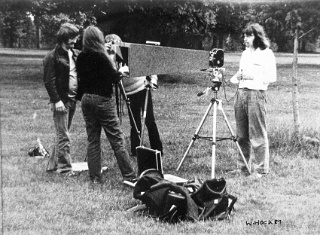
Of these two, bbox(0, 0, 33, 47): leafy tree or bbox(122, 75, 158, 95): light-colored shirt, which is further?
bbox(122, 75, 158, 95): light-colored shirt

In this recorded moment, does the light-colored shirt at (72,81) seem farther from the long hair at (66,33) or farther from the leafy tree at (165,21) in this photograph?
the leafy tree at (165,21)

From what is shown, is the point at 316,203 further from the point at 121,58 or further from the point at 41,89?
the point at 41,89

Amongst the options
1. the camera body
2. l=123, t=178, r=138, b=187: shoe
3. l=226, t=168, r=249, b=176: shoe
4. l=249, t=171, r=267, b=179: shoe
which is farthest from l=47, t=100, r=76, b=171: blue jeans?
A: l=249, t=171, r=267, b=179: shoe

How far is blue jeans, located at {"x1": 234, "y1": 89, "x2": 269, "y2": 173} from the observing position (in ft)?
18.1

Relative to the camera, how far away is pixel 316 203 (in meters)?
4.68

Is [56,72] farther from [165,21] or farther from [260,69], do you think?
[165,21]

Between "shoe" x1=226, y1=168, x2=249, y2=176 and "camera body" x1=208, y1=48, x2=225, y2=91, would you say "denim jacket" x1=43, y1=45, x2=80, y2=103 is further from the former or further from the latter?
"shoe" x1=226, y1=168, x2=249, y2=176

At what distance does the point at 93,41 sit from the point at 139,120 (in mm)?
1892

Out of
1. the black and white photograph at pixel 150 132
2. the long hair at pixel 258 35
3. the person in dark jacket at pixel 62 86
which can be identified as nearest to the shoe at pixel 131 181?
the black and white photograph at pixel 150 132

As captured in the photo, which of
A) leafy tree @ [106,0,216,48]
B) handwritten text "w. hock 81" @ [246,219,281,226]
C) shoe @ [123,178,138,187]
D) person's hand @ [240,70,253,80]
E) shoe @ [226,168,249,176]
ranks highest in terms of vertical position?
leafy tree @ [106,0,216,48]

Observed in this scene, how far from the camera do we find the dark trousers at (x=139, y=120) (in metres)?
6.42

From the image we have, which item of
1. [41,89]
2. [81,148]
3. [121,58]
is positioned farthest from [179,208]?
[41,89]

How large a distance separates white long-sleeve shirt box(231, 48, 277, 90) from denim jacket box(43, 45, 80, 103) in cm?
192

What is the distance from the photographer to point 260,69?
5.48 meters
